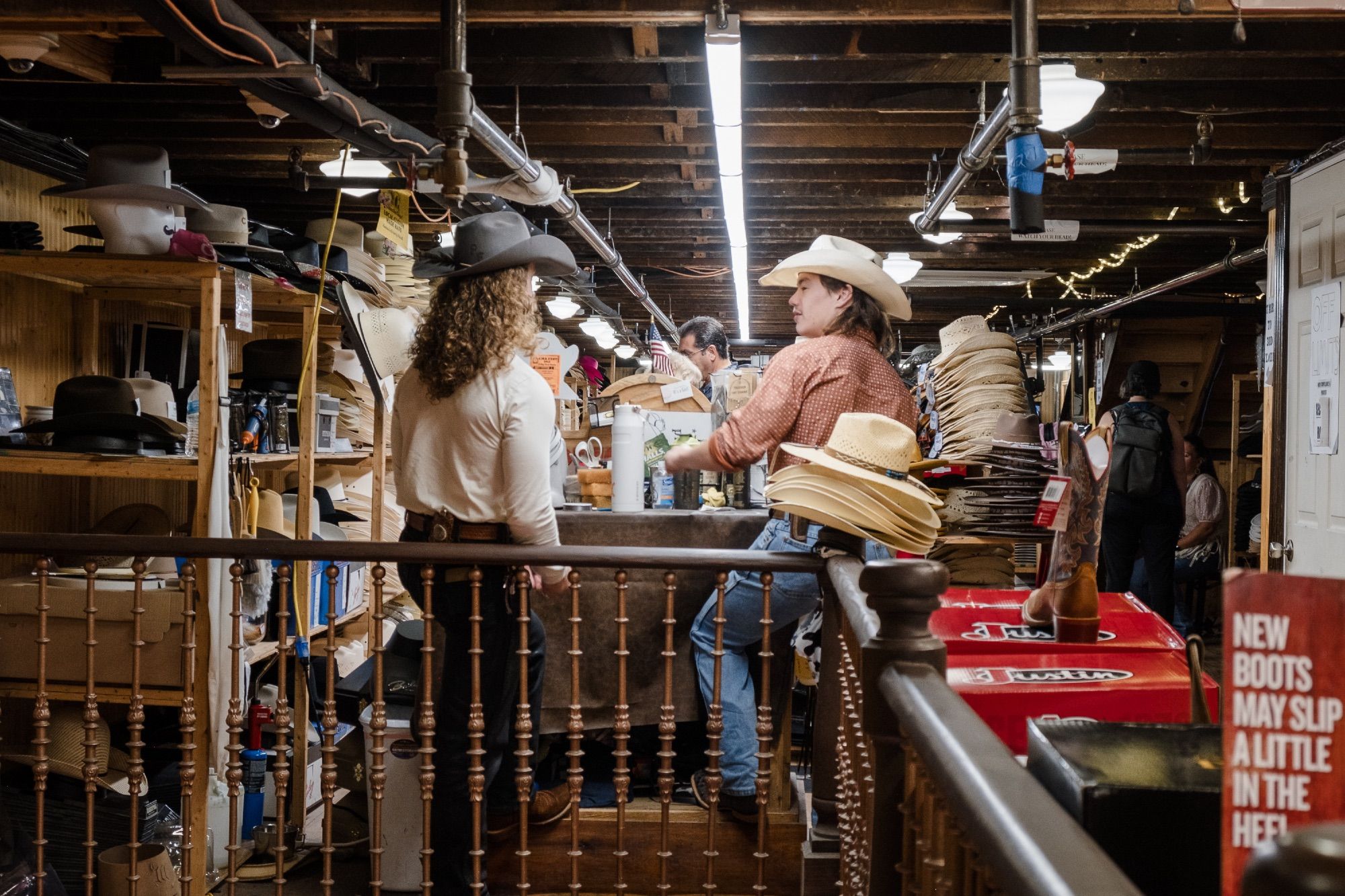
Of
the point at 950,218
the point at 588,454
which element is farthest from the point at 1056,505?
the point at 950,218

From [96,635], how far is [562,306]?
6860mm

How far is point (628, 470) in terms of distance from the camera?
3537 millimetres

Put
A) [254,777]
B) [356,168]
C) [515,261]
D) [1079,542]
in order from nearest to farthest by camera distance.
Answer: [1079,542] < [515,261] < [254,777] < [356,168]

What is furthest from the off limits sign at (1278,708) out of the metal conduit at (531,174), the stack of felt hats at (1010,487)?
the metal conduit at (531,174)

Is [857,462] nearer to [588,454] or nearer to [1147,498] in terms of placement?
[588,454]

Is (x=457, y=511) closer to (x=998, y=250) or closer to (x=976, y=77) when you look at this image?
(x=976, y=77)

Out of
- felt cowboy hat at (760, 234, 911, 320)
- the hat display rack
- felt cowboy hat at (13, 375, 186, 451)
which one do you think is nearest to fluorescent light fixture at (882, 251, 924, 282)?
the hat display rack

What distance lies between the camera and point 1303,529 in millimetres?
4555

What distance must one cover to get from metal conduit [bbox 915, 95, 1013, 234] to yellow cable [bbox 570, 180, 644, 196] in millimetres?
1619

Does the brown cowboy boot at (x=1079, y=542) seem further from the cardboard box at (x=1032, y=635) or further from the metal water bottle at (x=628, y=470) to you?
the metal water bottle at (x=628, y=470)

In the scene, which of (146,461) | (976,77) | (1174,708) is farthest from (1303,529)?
(146,461)

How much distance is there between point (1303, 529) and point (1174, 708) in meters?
3.47

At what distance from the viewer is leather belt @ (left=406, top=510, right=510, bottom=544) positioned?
286 cm

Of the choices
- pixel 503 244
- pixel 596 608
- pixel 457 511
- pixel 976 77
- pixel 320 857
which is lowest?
pixel 320 857
